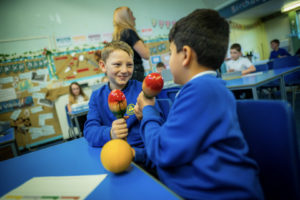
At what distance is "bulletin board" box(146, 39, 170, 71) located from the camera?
19.6ft

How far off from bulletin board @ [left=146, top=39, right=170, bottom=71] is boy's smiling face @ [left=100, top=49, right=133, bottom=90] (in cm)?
489

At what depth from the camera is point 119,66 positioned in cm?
116

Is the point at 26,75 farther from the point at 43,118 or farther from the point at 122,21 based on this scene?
the point at 122,21

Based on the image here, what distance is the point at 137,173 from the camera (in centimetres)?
58

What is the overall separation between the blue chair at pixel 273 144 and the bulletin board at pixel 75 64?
4.78 metres

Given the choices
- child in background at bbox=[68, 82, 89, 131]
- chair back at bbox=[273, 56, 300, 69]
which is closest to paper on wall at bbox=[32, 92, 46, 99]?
child in background at bbox=[68, 82, 89, 131]

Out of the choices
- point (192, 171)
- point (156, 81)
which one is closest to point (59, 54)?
point (156, 81)

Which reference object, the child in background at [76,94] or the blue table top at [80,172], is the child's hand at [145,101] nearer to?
the blue table top at [80,172]

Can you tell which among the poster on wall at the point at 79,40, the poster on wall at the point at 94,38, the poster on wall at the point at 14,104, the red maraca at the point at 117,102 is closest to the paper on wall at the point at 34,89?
the poster on wall at the point at 14,104

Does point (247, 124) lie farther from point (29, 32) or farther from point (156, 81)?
point (29, 32)

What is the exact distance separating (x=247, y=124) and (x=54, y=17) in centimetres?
537

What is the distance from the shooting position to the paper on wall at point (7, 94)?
4246 millimetres

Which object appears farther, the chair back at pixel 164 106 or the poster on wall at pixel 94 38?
the poster on wall at pixel 94 38

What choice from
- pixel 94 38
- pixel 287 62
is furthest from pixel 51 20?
pixel 287 62
